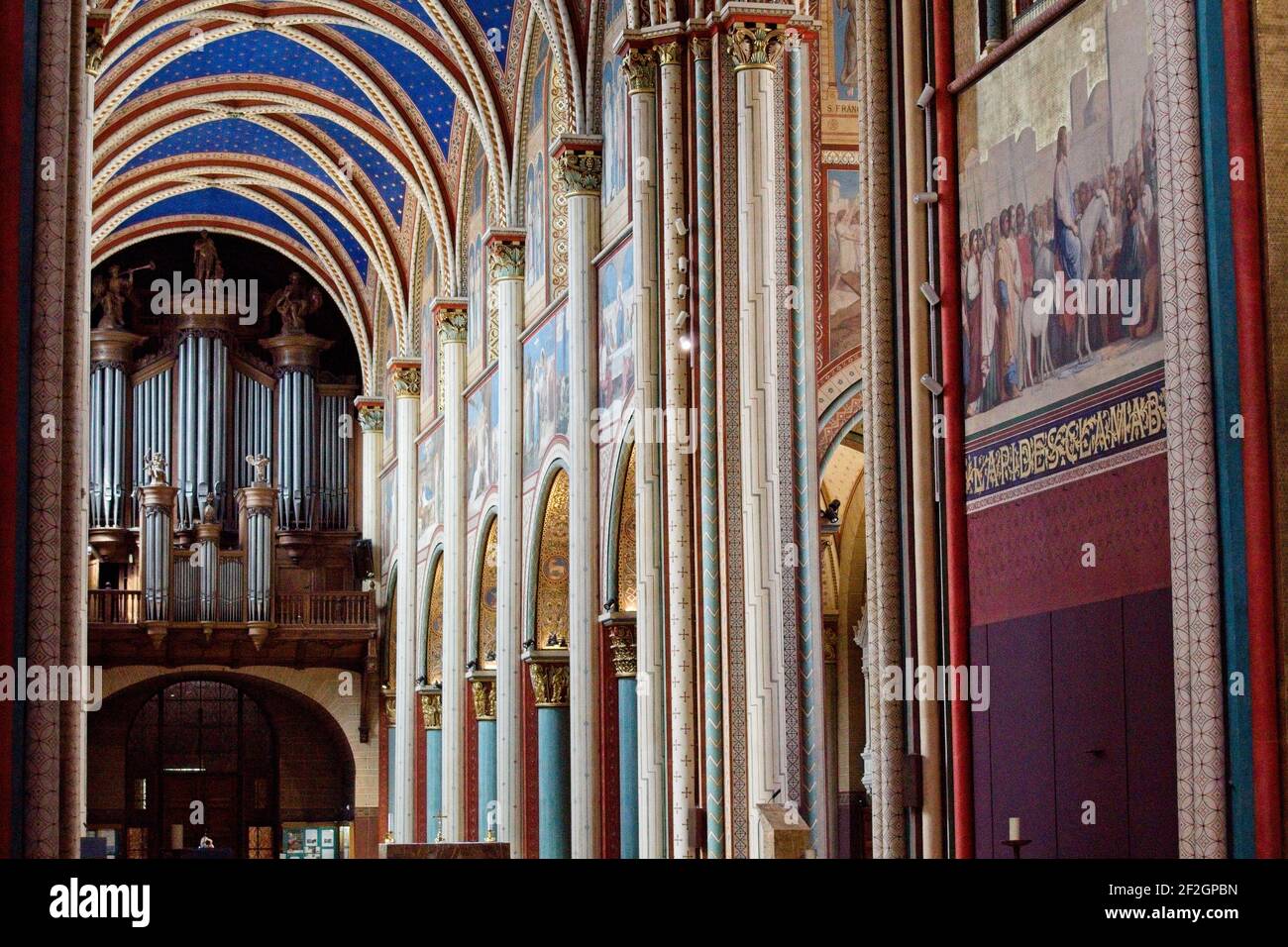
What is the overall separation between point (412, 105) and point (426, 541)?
20.3ft

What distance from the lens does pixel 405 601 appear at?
29.9 m

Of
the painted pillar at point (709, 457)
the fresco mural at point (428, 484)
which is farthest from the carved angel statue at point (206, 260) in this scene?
the painted pillar at point (709, 457)

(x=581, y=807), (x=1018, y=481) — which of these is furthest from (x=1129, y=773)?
(x=581, y=807)

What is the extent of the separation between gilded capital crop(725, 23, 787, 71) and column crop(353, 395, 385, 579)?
1864 cm

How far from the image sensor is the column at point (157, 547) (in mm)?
31734

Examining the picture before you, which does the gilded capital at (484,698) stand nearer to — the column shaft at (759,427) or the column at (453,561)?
the column at (453,561)

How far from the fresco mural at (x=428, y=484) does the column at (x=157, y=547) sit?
170 inches

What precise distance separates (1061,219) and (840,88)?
7090 mm

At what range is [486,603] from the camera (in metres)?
25.7

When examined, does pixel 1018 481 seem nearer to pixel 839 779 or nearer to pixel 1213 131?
pixel 1213 131

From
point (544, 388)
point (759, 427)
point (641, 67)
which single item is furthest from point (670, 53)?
point (544, 388)

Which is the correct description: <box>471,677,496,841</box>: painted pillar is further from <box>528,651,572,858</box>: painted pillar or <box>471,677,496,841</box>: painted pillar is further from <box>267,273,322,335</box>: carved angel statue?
<box>267,273,322,335</box>: carved angel statue

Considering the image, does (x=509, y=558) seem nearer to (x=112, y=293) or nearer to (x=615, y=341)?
(x=615, y=341)

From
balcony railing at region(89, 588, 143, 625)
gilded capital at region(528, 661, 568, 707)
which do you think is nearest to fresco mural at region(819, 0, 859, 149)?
gilded capital at region(528, 661, 568, 707)
